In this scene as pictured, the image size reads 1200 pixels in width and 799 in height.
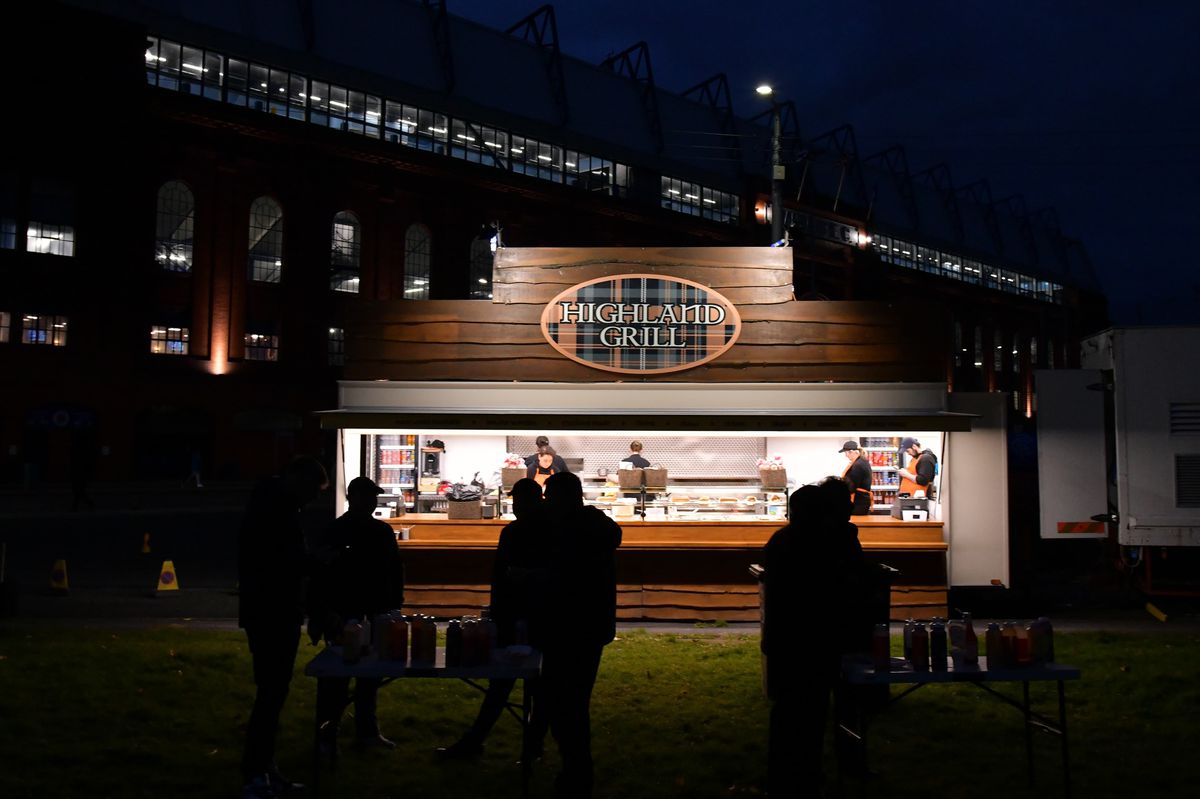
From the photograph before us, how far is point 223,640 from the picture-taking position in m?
9.79

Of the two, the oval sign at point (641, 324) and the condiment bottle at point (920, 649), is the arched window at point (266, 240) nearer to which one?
the oval sign at point (641, 324)

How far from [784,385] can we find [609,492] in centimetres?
242

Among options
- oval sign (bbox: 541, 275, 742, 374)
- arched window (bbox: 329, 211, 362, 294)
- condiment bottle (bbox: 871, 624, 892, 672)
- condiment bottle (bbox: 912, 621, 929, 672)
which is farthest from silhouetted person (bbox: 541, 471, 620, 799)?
arched window (bbox: 329, 211, 362, 294)

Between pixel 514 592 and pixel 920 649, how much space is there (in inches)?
90.4

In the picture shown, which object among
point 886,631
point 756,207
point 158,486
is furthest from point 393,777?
point 756,207

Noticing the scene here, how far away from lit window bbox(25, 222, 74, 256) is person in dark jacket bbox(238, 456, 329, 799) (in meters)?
30.9

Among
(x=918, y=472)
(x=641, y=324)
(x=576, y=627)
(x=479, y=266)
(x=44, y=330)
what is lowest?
(x=576, y=627)

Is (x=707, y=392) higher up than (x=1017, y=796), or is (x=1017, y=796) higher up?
(x=707, y=392)

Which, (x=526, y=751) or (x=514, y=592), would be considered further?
(x=514, y=592)

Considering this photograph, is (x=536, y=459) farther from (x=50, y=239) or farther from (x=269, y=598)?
(x=50, y=239)

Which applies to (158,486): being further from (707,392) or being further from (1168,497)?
(1168,497)

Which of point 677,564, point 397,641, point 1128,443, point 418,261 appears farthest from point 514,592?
point 418,261

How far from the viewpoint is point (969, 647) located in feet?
17.6

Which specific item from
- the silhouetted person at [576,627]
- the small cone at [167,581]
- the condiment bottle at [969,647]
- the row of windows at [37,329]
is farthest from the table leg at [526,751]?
the row of windows at [37,329]
